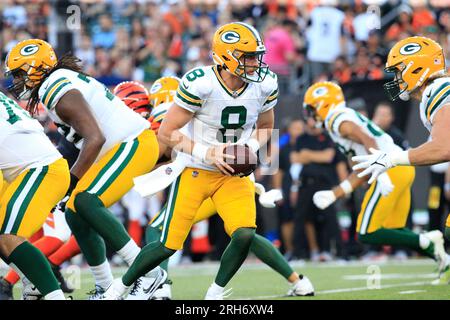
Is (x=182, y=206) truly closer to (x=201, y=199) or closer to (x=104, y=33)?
(x=201, y=199)

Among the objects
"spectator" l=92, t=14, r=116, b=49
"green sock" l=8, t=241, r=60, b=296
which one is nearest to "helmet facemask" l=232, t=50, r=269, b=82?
"green sock" l=8, t=241, r=60, b=296

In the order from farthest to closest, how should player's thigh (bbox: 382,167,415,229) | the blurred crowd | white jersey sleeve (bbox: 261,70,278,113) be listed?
the blurred crowd, player's thigh (bbox: 382,167,415,229), white jersey sleeve (bbox: 261,70,278,113)

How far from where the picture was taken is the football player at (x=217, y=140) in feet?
20.4

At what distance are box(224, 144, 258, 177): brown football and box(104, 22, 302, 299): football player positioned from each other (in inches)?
1.7

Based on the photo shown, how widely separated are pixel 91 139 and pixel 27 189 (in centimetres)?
84

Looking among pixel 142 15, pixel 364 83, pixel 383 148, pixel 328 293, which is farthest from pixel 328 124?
pixel 142 15

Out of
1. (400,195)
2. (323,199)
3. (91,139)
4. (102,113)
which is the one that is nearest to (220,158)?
(91,139)

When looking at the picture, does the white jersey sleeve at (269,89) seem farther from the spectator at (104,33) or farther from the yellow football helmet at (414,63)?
the spectator at (104,33)

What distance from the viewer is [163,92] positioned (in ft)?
26.6

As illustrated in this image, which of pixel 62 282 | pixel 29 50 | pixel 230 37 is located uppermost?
pixel 230 37

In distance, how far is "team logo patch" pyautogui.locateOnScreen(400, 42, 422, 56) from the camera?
664cm

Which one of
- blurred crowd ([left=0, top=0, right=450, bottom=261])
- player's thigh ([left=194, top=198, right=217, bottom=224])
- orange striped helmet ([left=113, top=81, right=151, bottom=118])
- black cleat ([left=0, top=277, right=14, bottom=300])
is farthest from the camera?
blurred crowd ([left=0, top=0, right=450, bottom=261])

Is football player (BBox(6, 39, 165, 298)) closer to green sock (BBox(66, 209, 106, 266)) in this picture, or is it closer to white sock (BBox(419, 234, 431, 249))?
green sock (BBox(66, 209, 106, 266))
